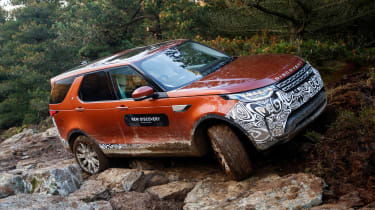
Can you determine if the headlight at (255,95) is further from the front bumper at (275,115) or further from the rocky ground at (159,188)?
the rocky ground at (159,188)

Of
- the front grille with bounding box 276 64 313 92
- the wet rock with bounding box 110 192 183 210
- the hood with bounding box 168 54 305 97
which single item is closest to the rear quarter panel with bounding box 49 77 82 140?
the wet rock with bounding box 110 192 183 210

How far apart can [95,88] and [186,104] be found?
1.97 metres

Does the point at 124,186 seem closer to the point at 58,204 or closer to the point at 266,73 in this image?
the point at 58,204

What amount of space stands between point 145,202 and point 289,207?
1901mm

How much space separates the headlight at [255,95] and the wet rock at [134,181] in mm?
2133

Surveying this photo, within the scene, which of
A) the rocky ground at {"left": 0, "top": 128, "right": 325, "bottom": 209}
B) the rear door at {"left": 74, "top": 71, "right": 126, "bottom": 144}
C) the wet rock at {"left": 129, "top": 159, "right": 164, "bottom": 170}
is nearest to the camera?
the rocky ground at {"left": 0, "top": 128, "right": 325, "bottom": 209}

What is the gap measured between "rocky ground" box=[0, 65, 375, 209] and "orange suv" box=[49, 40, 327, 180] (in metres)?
0.37

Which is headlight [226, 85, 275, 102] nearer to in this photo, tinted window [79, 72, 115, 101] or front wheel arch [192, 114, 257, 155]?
front wheel arch [192, 114, 257, 155]

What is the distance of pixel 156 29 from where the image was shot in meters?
16.7

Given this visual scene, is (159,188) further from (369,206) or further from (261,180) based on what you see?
(369,206)

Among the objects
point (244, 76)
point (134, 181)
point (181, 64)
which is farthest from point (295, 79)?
point (134, 181)

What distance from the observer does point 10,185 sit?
4.76 meters

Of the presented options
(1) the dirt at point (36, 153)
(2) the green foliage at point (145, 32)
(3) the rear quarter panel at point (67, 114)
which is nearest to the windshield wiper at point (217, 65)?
(3) the rear quarter panel at point (67, 114)

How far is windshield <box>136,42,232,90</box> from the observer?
5.00 meters
